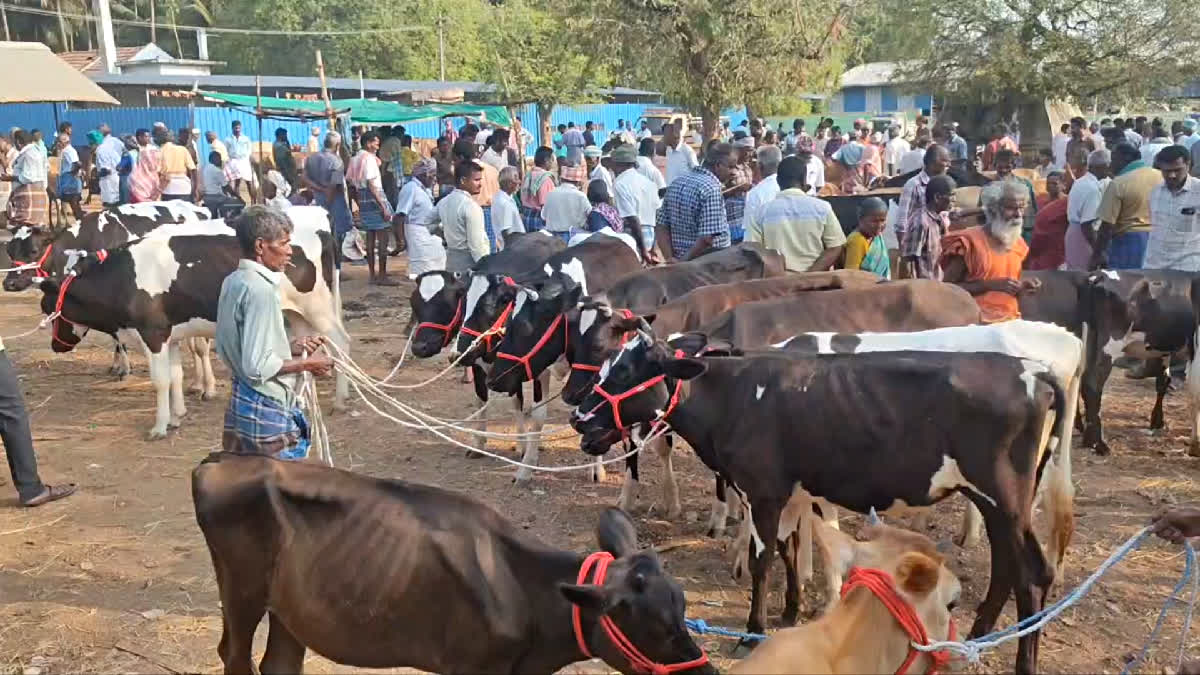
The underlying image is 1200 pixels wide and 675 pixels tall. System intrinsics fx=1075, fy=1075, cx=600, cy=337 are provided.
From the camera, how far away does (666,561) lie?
22.6ft

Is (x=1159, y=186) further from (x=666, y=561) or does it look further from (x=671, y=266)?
(x=666, y=561)

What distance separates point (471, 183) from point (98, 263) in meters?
3.48

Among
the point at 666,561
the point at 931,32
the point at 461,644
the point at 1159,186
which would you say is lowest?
the point at 666,561

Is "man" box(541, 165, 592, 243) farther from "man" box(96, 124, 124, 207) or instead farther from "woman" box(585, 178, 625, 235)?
"man" box(96, 124, 124, 207)

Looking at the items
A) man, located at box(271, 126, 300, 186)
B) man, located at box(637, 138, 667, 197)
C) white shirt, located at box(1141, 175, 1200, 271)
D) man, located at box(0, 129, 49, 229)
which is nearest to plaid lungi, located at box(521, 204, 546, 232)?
man, located at box(637, 138, 667, 197)

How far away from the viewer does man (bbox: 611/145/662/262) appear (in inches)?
464

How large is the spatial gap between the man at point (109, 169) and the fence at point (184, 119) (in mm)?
8198

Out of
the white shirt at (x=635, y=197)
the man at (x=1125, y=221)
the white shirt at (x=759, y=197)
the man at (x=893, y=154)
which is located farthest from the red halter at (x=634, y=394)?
the man at (x=893, y=154)

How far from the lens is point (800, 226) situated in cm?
896

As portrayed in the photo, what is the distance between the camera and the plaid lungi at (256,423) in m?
5.39

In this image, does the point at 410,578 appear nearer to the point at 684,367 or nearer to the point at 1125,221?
the point at 684,367

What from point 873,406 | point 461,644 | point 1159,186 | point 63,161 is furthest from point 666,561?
point 63,161

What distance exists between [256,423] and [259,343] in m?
0.51

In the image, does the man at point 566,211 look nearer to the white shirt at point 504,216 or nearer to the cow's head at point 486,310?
the white shirt at point 504,216
